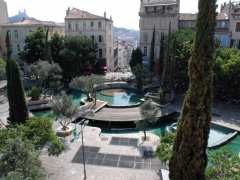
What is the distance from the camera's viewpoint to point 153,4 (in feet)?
147

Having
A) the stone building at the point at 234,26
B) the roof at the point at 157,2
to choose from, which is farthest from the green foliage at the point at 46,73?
the stone building at the point at 234,26

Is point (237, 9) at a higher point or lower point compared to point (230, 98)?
higher

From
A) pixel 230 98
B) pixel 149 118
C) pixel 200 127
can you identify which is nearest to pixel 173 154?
pixel 200 127

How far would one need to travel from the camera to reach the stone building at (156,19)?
43219 millimetres

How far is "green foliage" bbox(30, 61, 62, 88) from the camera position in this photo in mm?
32906

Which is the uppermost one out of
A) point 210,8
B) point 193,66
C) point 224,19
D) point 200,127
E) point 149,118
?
point 224,19

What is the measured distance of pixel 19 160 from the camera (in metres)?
11.1

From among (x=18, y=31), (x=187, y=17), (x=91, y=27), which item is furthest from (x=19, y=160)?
(x=18, y=31)

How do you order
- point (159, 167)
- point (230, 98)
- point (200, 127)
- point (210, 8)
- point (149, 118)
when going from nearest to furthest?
1. point (210, 8)
2. point (200, 127)
3. point (159, 167)
4. point (149, 118)
5. point (230, 98)

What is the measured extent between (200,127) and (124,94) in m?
26.7

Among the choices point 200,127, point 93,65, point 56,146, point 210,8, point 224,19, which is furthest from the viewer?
point 93,65

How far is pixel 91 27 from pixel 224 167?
41711mm

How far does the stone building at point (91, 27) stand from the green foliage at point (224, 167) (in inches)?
1529

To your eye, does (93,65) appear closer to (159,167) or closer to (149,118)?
(149,118)
